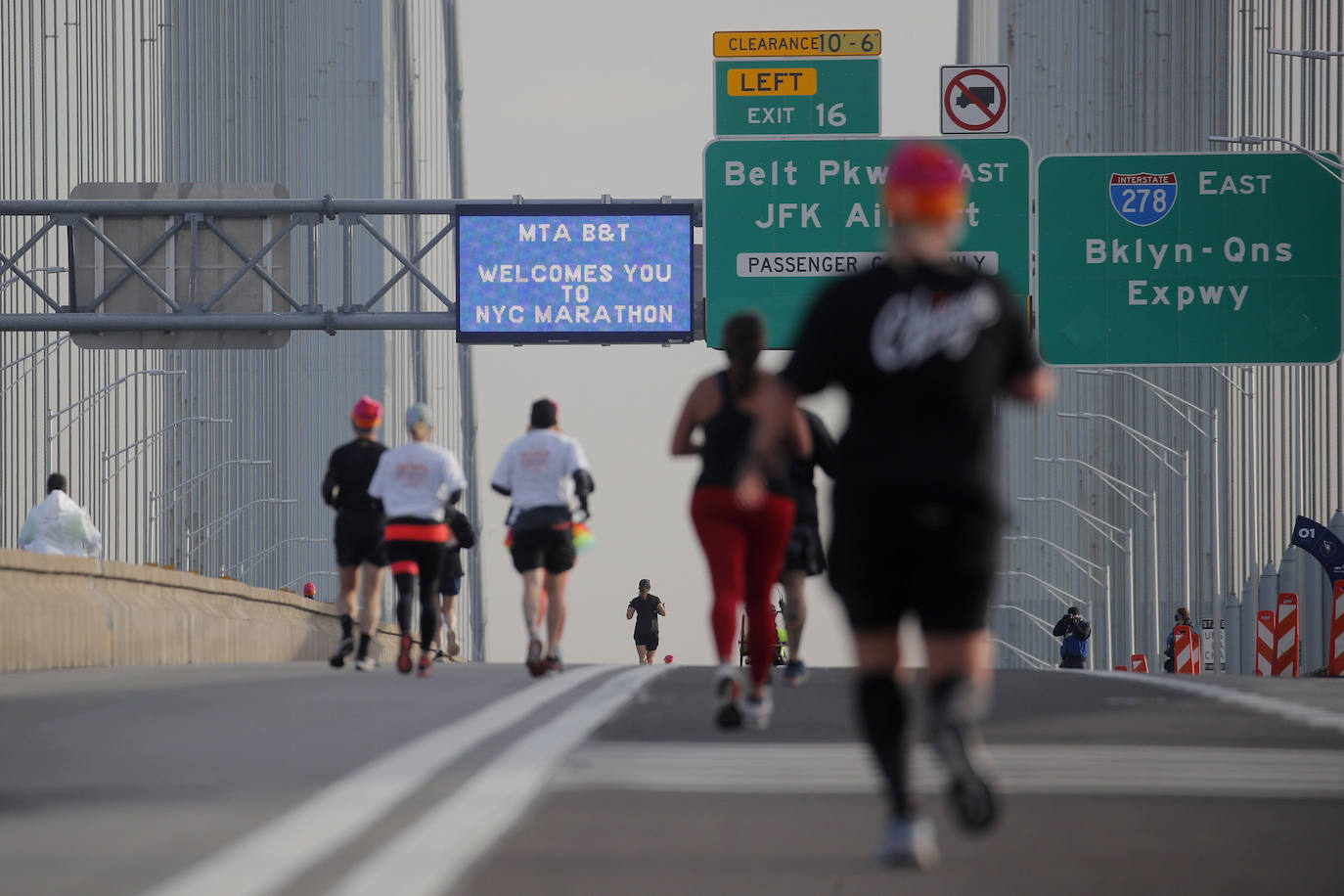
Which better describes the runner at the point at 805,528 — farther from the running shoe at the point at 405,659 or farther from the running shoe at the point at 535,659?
the running shoe at the point at 405,659

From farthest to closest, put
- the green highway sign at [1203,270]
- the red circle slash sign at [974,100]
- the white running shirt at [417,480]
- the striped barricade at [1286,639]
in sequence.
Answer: the striped barricade at [1286,639]
the red circle slash sign at [974,100]
the green highway sign at [1203,270]
the white running shirt at [417,480]

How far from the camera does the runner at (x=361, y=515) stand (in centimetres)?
1588

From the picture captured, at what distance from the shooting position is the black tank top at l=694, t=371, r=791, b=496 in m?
10.1

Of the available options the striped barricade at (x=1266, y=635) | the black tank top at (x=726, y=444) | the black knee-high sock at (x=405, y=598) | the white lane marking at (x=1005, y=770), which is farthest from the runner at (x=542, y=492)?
the striped barricade at (x=1266, y=635)

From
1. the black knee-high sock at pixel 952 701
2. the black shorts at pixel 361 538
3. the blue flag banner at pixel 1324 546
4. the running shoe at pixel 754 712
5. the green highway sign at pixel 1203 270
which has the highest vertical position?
the green highway sign at pixel 1203 270

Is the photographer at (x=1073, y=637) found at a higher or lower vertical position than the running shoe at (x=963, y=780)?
lower

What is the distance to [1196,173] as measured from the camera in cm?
2697

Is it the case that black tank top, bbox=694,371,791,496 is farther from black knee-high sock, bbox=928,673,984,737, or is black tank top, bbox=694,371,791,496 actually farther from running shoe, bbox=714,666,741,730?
black knee-high sock, bbox=928,673,984,737

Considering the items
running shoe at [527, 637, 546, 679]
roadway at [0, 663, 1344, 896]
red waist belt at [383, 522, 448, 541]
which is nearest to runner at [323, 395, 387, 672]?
red waist belt at [383, 522, 448, 541]

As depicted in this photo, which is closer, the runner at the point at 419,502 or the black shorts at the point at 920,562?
the black shorts at the point at 920,562

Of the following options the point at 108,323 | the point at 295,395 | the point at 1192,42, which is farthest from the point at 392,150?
the point at 108,323

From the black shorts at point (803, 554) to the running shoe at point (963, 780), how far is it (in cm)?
693

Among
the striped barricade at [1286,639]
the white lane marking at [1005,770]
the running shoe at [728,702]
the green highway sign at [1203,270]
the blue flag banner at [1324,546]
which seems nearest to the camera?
the white lane marking at [1005,770]

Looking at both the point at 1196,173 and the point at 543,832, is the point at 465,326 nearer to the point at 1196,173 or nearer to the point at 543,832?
the point at 1196,173
